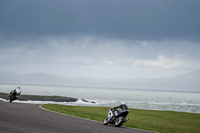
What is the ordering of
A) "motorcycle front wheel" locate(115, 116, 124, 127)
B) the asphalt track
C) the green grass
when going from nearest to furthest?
the asphalt track → "motorcycle front wheel" locate(115, 116, 124, 127) → the green grass

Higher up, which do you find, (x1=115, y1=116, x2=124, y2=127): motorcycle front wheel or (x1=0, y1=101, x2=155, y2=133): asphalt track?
(x1=115, y1=116, x2=124, y2=127): motorcycle front wheel

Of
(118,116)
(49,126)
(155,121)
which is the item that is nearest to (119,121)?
(118,116)

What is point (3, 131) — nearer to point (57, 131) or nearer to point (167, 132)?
point (57, 131)

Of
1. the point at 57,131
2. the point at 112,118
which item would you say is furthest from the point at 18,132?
the point at 112,118

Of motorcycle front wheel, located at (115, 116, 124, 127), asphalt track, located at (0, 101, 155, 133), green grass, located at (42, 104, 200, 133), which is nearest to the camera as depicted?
asphalt track, located at (0, 101, 155, 133)

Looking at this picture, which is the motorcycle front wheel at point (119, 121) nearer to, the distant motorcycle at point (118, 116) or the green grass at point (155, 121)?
the distant motorcycle at point (118, 116)

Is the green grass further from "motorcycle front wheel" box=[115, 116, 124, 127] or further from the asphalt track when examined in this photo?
the asphalt track

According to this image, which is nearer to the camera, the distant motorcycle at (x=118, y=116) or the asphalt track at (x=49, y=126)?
the asphalt track at (x=49, y=126)

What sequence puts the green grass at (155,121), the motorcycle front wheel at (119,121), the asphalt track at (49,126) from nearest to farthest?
the asphalt track at (49,126) → the motorcycle front wheel at (119,121) → the green grass at (155,121)

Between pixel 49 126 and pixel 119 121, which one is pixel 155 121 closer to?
pixel 119 121

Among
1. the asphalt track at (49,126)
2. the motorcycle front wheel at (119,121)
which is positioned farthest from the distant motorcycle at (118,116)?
the asphalt track at (49,126)

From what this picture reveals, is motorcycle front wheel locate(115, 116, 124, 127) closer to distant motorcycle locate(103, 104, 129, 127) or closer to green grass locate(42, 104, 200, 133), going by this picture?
distant motorcycle locate(103, 104, 129, 127)

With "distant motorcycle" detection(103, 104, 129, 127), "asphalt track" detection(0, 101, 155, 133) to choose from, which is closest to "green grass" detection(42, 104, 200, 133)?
"distant motorcycle" detection(103, 104, 129, 127)

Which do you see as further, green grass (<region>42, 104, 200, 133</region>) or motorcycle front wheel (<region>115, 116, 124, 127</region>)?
green grass (<region>42, 104, 200, 133</region>)
